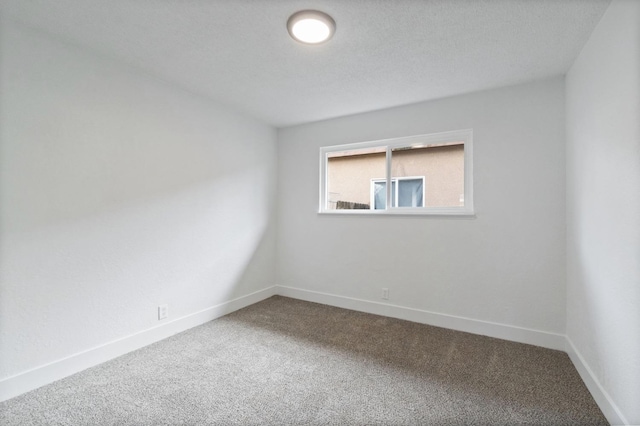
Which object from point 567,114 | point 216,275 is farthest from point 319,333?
point 567,114

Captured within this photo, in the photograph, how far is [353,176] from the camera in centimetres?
379

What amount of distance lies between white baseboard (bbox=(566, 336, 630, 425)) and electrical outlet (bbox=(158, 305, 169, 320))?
3275mm

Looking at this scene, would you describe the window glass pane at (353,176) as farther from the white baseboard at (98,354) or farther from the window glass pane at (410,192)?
the white baseboard at (98,354)

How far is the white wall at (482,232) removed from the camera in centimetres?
249

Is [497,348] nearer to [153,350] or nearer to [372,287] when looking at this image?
[372,287]

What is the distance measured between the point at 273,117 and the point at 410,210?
2084mm

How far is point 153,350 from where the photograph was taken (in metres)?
A: 2.40

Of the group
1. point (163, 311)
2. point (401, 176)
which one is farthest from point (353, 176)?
point (163, 311)

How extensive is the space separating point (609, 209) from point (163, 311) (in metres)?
3.49

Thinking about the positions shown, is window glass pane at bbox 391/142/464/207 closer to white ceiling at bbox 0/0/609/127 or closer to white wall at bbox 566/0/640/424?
white ceiling at bbox 0/0/609/127

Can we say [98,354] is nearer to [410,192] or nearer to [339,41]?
[339,41]

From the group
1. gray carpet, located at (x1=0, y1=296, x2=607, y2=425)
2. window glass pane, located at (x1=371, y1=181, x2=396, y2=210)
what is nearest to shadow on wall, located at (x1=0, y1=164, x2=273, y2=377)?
gray carpet, located at (x1=0, y1=296, x2=607, y2=425)

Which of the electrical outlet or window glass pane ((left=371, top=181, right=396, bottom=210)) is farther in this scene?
window glass pane ((left=371, top=181, right=396, bottom=210))

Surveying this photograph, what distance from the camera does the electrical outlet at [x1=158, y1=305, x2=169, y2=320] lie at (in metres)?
2.62
